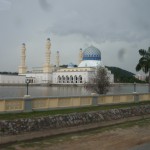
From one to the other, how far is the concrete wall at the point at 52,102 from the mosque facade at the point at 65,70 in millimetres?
98663

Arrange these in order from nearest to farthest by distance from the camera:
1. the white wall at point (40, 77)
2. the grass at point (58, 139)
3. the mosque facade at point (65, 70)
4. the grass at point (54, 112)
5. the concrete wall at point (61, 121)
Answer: the grass at point (58, 139)
the concrete wall at point (61, 121)
the grass at point (54, 112)
the mosque facade at point (65, 70)
the white wall at point (40, 77)

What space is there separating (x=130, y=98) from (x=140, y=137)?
939 centimetres

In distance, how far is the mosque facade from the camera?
129 m

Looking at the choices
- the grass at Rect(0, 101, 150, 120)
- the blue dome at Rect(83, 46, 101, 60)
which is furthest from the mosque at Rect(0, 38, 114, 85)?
the grass at Rect(0, 101, 150, 120)

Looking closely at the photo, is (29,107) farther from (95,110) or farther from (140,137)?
(140,137)

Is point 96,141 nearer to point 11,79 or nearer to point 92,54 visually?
point 92,54

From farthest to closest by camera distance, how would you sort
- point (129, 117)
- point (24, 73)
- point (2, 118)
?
1. point (24, 73)
2. point (129, 117)
3. point (2, 118)

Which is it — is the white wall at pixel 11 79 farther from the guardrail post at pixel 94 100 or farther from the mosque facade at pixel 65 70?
the guardrail post at pixel 94 100

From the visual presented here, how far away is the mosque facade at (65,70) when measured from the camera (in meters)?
129

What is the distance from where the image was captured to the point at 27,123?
1717 centimetres

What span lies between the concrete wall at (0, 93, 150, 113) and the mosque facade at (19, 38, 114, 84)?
98.7m

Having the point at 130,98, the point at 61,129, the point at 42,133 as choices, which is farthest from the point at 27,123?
the point at 130,98

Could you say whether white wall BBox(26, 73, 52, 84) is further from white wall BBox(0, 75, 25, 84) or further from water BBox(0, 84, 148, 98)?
water BBox(0, 84, 148, 98)

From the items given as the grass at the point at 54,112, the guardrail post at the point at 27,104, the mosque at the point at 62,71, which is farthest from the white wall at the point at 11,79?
the guardrail post at the point at 27,104
